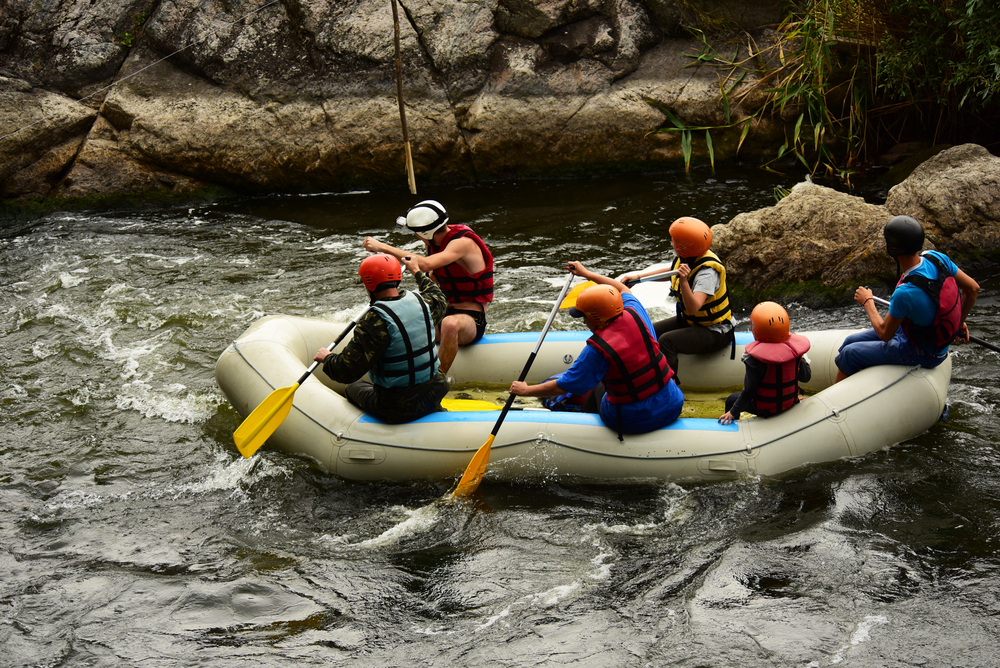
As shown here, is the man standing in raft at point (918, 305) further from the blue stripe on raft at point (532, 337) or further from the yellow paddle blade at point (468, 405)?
the yellow paddle blade at point (468, 405)

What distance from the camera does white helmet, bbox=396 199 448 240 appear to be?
15.2 feet

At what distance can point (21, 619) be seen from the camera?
342cm

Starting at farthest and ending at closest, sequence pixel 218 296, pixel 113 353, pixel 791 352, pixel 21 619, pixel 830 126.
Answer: pixel 830 126 < pixel 218 296 < pixel 113 353 < pixel 791 352 < pixel 21 619

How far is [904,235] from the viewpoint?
152 inches

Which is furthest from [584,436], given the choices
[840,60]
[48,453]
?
[840,60]

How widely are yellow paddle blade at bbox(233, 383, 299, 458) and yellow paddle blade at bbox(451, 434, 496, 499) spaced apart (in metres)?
1.00

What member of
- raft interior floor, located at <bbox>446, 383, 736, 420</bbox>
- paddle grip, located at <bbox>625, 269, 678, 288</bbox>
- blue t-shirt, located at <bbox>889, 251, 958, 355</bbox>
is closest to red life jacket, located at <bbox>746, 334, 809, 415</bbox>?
raft interior floor, located at <bbox>446, 383, 736, 420</bbox>

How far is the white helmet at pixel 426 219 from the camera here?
183 inches

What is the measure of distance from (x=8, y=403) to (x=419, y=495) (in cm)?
307

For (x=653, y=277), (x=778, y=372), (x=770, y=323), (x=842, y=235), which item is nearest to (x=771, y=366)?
(x=778, y=372)

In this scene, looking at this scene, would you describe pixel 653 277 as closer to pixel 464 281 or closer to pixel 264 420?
pixel 464 281

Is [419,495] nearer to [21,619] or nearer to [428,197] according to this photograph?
[21,619]

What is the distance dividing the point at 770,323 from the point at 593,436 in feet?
3.24

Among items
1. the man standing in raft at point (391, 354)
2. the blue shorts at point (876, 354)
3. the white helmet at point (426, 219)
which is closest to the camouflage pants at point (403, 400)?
the man standing in raft at point (391, 354)
